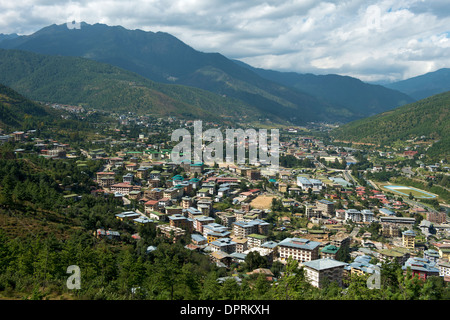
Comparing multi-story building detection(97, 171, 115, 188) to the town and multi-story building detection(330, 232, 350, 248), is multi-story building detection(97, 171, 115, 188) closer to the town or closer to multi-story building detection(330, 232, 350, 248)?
the town

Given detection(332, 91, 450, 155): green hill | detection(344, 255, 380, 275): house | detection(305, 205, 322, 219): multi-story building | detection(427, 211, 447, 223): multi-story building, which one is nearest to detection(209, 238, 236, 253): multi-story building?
detection(344, 255, 380, 275): house

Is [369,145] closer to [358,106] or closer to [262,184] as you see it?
[262,184]

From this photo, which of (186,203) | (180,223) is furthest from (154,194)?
(180,223)

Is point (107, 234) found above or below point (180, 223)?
above

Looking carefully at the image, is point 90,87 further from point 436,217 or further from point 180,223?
point 436,217

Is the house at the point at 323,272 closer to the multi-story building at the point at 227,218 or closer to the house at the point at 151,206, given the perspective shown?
the multi-story building at the point at 227,218
